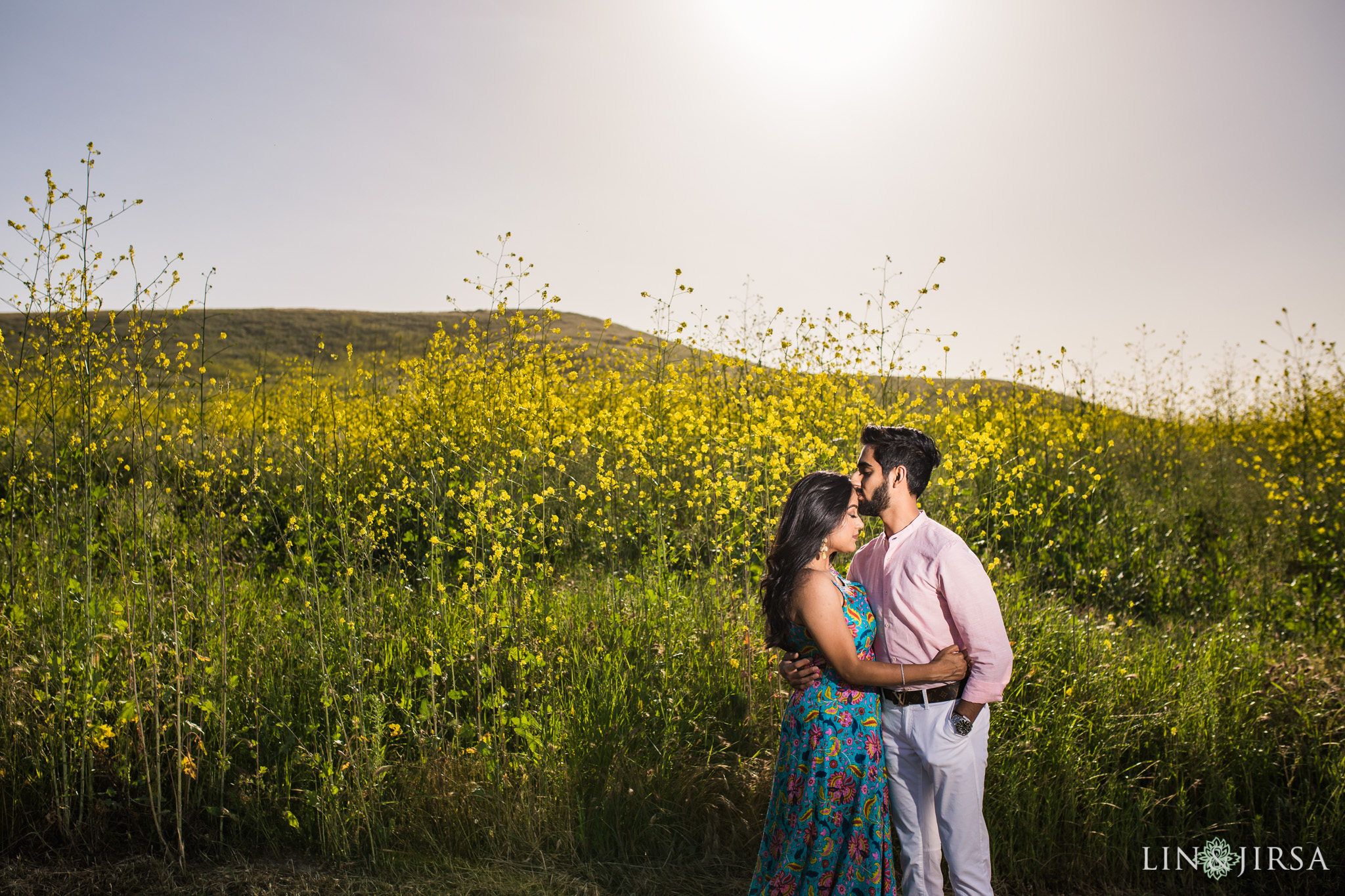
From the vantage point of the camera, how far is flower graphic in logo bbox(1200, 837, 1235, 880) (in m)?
3.10

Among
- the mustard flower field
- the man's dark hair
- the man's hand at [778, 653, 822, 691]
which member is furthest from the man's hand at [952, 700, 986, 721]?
the mustard flower field

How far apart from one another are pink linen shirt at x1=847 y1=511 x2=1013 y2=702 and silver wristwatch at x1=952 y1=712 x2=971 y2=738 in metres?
0.06

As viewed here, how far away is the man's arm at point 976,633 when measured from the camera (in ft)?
6.79

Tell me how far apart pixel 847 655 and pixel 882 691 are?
0.24 meters

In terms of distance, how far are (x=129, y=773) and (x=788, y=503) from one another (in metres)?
3.17

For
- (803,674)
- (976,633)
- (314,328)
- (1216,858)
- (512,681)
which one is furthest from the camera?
(314,328)

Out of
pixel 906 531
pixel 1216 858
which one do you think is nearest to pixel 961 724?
pixel 906 531

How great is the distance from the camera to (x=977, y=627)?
207 centimetres

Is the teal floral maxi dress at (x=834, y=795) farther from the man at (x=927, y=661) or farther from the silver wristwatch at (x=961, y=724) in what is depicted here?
the silver wristwatch at (x=961, y=724)

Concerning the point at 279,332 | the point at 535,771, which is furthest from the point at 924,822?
the point at 279,332

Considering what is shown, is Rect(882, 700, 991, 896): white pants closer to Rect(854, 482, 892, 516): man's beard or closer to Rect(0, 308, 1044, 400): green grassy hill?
Rect(854, 482, 892, 516): man's beard

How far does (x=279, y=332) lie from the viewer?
134 feet

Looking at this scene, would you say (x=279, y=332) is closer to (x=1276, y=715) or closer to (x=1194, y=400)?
(x=1194, y=400)

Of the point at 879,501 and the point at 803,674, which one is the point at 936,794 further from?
the point at 879,501
